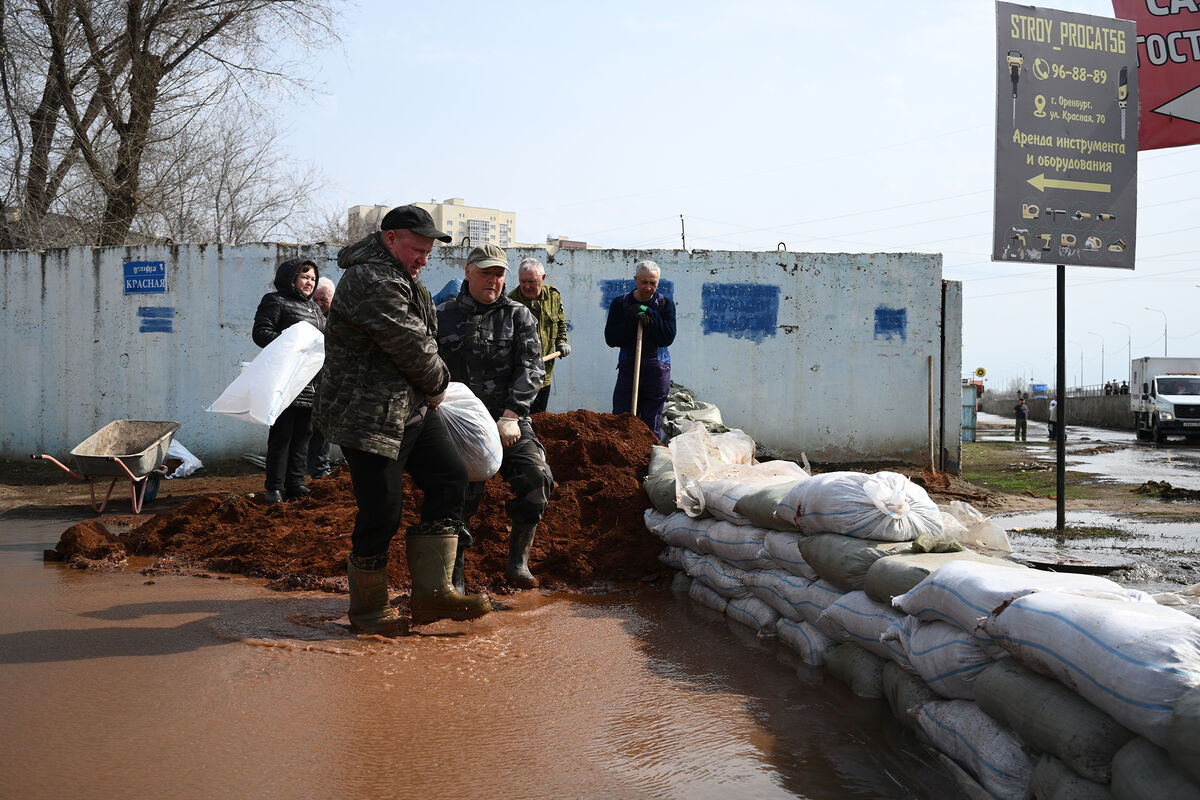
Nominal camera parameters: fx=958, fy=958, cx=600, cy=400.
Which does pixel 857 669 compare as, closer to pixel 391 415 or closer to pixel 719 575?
pixel 719 575

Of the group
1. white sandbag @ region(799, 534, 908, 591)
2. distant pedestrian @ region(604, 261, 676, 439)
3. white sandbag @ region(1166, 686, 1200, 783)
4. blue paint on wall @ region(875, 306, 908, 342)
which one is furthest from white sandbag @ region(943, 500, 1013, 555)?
blue paint on wall @ region(875, 306, 908, 342)

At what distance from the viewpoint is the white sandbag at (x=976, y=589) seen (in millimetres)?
2395

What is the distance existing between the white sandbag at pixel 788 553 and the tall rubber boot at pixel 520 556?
4.43ft

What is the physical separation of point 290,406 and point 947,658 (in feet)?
17.4

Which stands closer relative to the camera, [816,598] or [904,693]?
[904,693]

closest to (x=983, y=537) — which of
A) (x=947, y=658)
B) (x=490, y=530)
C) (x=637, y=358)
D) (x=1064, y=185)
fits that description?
(x=947, y=658)

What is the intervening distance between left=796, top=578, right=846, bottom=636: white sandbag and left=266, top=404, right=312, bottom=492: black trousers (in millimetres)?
4186

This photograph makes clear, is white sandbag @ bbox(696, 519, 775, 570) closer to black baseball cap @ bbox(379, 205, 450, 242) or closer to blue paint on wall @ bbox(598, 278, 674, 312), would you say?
black baseball cap @ bbox(379, 205, 450, 242)

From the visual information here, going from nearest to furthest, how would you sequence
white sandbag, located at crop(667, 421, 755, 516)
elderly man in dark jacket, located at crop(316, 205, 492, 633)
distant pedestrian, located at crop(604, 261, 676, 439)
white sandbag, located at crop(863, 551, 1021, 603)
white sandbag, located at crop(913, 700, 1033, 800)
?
white sandbag, located at crop(913, 700, 1033, 800) < white sandbag, located at crop(863, 551, 1021, 603) < elderly man in dark jacket, located at crop(316, 205, 492, 633) < white sandbag, located at crop(667, 421, 755, 516) < distant pedestrian, located at crop(604, 261, 676, 439)

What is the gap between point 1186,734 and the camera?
1683 millimetres

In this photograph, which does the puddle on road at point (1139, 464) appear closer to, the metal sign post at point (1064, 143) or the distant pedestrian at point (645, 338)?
the metal sign post at point (1064, 143)

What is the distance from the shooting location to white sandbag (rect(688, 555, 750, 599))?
4387 millimetres

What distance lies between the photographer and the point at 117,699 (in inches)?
120

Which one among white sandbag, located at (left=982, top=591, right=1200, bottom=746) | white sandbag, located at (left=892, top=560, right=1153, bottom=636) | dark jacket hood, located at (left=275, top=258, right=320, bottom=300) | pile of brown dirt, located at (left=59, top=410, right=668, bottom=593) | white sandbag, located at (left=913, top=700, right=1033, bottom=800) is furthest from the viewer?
dark jacket hood, located at (left=275, top=258, right=320, bottom=300)
